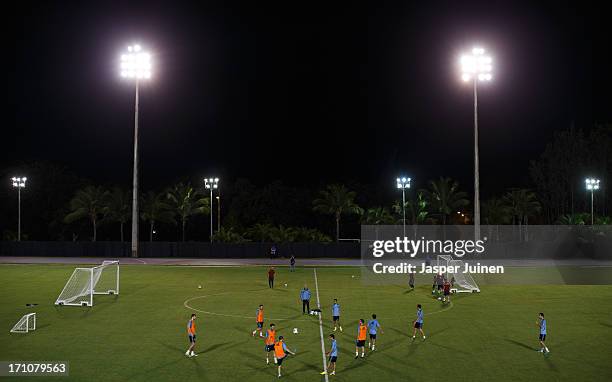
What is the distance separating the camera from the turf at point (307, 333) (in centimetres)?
2080

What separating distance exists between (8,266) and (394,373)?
50.7 meters

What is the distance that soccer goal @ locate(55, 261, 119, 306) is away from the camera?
3447 centimetres

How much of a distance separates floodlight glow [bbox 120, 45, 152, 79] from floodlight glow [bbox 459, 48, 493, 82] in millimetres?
31287

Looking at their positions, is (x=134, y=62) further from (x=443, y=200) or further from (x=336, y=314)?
(x=443, y=200)

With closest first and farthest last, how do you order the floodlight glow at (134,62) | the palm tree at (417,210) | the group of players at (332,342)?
the group of players at (332,342) < the floodlight glow at (134,62) < the palm tree at (417,210)

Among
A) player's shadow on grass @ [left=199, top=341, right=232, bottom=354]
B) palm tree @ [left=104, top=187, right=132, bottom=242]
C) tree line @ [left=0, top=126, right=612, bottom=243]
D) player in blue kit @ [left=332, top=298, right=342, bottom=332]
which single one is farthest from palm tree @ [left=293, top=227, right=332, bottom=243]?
player's shadow on grass @ [left=199, top=341, right=232, bottom=354]

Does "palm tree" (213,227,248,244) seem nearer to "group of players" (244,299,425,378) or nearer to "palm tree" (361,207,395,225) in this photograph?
"palm tree" (361,207,395,225)

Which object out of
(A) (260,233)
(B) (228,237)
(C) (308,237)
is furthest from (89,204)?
(C) (308,237)

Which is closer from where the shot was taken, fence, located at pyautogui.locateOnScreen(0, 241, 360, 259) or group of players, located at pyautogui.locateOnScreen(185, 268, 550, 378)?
group of players, located at pyautogui.locateOnScreen(185, 268, 550, 378)

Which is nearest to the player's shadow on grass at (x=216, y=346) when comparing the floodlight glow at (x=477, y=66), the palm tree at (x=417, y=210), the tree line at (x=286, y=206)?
the floodlight glow at (x=477, y=66)

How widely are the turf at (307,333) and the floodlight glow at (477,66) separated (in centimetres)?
1958

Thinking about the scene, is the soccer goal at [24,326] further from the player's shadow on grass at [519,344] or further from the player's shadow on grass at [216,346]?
the player's shadow on grass at [519,344]

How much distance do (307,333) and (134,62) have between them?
41.5m

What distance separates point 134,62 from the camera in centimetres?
5922
